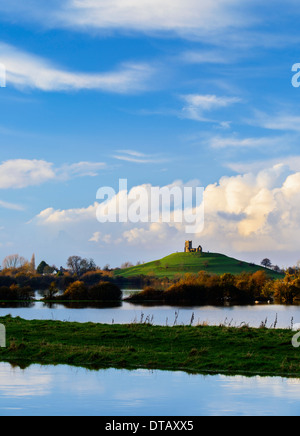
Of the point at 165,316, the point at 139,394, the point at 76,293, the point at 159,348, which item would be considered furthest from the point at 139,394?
the point at 76,293

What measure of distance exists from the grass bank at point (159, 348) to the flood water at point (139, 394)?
1.88m

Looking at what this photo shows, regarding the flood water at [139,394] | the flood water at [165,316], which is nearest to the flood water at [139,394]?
the flood water at [139,394]

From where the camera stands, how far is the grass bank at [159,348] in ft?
79.7

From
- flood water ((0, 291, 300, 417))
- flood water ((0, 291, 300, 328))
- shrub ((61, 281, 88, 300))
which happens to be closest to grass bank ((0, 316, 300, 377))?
flood water ((0, 291, 300, 417))

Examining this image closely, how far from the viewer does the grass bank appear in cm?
2428

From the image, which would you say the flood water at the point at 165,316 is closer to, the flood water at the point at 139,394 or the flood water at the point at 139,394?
the flood water at the point at 139,394

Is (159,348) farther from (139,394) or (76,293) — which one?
(76,293)

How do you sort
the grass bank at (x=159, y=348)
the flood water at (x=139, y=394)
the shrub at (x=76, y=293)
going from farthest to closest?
the shrub at (x=76, y=293) → the grass bank at (x=159, y=348) → the flood water at (x=139, y=394)

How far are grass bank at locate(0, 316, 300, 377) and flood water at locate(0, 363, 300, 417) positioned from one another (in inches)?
73.9

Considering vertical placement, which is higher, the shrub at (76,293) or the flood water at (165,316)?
the shrub at (76,293)

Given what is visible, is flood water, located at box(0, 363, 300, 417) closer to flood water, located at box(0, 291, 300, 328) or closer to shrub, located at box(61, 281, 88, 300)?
flood water, located at box(0, 291, 300, 328)

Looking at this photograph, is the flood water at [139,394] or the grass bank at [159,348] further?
the grass bank at [159,348]
